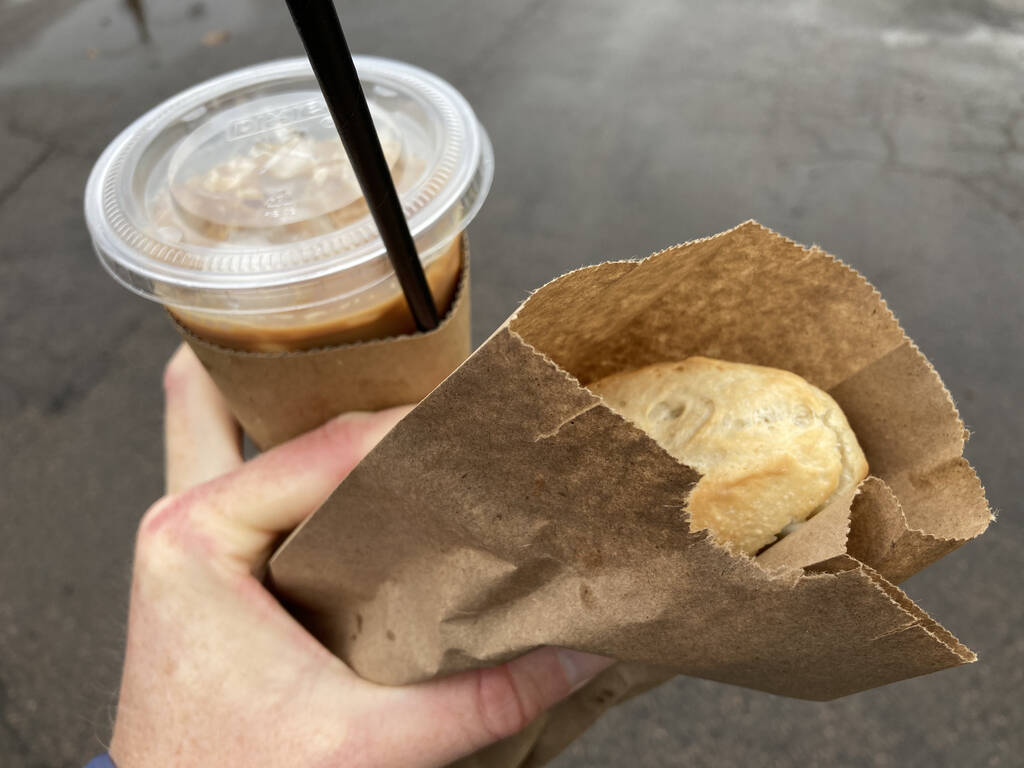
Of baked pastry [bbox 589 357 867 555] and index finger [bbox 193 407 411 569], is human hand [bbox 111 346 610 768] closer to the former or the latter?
index finger [bbox 193 407 411 569]

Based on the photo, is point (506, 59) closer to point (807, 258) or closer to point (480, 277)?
point (480, 277)

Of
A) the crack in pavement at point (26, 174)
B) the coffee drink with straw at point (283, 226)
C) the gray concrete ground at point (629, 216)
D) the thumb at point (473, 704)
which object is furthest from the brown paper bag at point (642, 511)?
the crack in pavement at point (26, 174)

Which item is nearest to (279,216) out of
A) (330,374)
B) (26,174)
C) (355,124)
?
(330,374)

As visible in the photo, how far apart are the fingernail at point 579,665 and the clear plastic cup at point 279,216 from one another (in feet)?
1.69

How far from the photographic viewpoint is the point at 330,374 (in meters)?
1.09

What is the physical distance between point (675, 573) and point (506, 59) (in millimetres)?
3672

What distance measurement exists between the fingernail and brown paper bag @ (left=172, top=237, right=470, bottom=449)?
437mm

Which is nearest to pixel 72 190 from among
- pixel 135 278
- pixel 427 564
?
pixel 135 278

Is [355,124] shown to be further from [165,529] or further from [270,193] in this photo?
[165,529]

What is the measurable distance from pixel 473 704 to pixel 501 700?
0.04 metres

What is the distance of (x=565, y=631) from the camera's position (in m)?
0.84

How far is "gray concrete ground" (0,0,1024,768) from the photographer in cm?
205

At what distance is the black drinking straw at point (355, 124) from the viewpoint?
684 mm

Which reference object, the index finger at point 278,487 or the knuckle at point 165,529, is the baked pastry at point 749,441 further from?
the knuckle at point 165,529
